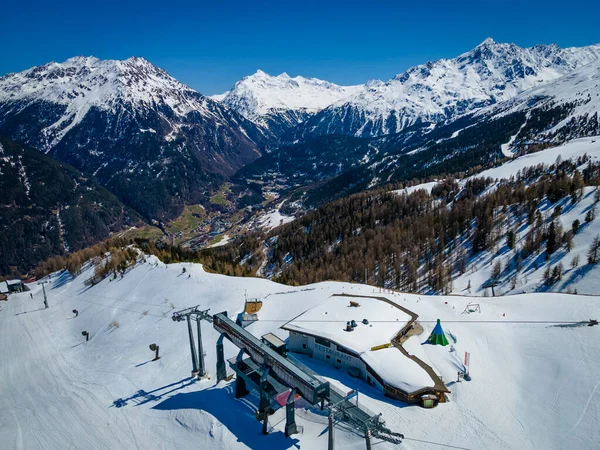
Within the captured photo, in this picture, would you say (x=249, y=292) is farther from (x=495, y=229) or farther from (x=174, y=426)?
(x=495, y=229)

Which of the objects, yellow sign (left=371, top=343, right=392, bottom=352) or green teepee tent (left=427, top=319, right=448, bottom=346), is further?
green teepee tent (left=427, top=319, right=448, bottom=346)

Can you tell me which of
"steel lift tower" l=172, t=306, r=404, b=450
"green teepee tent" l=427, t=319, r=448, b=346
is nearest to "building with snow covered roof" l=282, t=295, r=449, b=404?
"green teepee tent" l=427, t=319, r=448, b=346

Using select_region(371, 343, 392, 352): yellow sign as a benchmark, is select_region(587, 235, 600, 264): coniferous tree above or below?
below

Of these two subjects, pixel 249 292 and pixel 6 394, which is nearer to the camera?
pixel 6 394

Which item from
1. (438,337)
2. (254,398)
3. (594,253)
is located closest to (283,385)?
(254,398)

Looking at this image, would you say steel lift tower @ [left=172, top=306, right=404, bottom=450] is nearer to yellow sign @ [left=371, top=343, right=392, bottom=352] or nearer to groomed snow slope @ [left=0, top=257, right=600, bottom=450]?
groomed snow slope @ [left=0, top=257, right=600, bottom=450]

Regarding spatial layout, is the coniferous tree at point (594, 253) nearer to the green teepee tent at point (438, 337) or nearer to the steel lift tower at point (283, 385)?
the green teepee tent at point (438, 337)

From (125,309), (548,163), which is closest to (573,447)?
(125,309)
